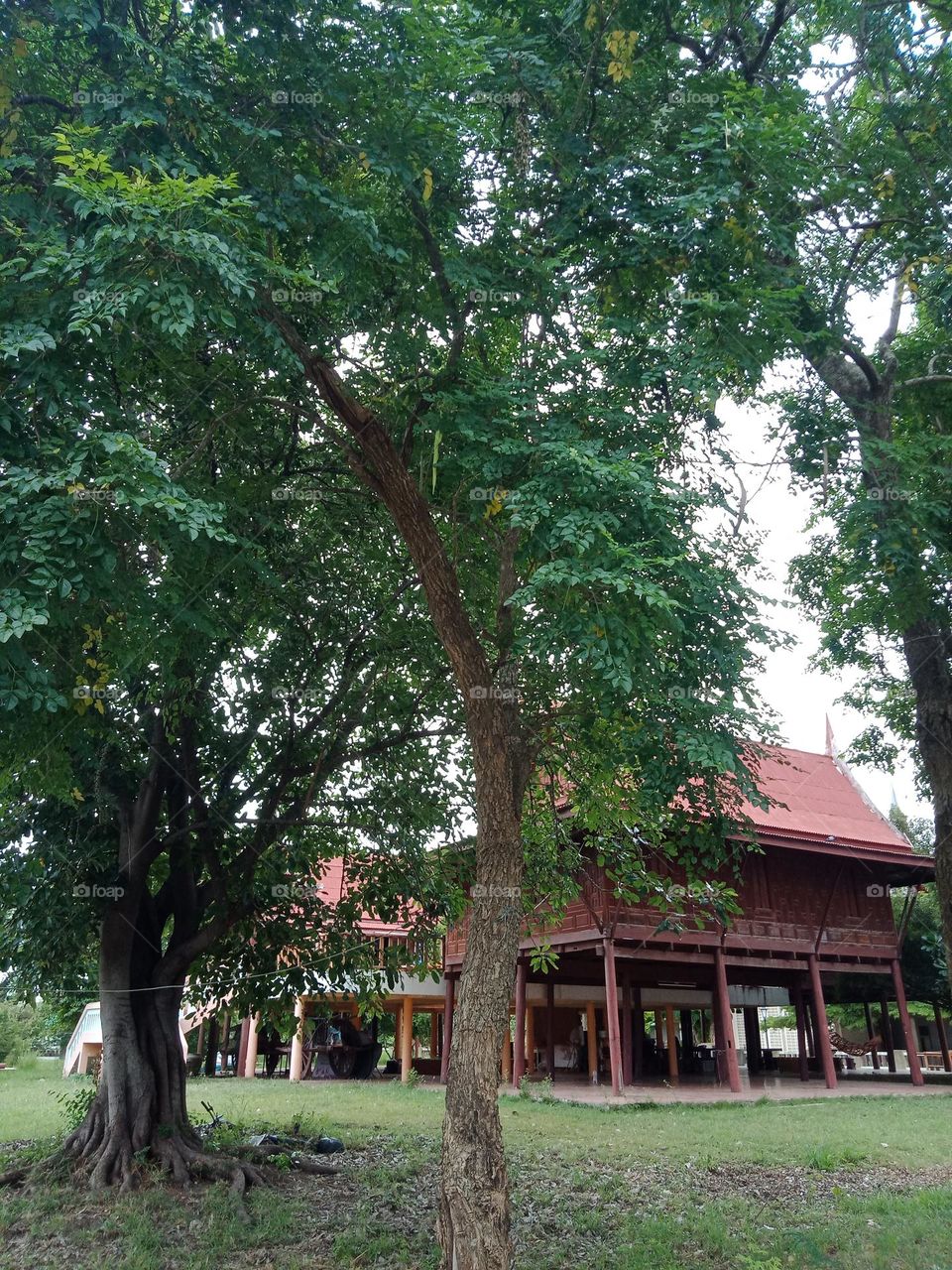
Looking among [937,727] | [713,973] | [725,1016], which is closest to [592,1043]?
[713,973]

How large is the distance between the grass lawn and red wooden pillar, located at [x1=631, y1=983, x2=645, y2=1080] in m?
9.61

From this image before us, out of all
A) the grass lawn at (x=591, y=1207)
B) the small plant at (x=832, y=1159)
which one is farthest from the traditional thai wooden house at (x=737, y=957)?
the small plant at (x=832, y=1159)

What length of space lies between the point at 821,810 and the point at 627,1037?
7.33 meters

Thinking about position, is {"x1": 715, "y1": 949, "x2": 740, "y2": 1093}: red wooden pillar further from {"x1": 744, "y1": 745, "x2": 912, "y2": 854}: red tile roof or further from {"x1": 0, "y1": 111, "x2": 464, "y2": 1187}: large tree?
{"x1": 0, "y1": 111, "x2": 464, "y2": 1187}: large tree

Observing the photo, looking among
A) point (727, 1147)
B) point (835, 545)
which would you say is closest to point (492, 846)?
point (835, 545)

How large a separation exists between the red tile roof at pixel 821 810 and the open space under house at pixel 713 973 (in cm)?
5

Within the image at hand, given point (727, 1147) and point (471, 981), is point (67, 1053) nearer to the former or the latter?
point (727, 1147)

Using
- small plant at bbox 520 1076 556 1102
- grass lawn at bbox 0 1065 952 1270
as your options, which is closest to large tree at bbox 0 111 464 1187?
grass lawn at bbox 0 1065 952 1270

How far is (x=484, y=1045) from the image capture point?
587 cm

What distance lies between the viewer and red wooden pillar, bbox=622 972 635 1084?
18.9 metres

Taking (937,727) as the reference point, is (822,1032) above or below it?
below

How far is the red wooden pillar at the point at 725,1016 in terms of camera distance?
18328 millimetres

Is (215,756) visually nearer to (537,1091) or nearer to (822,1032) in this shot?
(537,1091)

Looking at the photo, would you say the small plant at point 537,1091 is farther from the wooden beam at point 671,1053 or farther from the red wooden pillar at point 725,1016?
the wooden beam at point 671,1053
